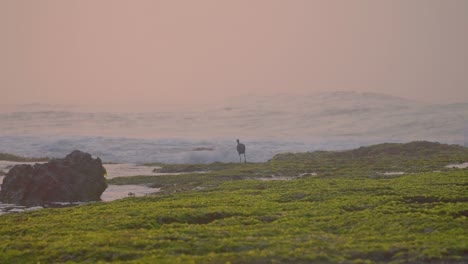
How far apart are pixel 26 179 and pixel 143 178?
37.6ft

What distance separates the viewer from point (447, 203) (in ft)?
76.3

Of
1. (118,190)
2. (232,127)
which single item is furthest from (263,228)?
(232,127)

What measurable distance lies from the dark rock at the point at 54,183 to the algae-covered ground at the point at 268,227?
828cm

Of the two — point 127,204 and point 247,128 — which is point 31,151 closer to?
point 247,128

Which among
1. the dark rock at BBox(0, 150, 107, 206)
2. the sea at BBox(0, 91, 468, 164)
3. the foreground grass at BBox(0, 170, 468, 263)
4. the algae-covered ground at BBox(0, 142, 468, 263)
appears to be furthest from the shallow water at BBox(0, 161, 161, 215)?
the sea at BBox(0, 91, 468, 164)

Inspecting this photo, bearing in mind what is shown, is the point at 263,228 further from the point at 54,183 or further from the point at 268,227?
the point at 54,183

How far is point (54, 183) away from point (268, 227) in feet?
65.7

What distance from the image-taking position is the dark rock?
36.2 metres

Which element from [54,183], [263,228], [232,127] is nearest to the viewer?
[263,228]

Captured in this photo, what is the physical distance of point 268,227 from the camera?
20266 mm

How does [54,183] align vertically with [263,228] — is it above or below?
above

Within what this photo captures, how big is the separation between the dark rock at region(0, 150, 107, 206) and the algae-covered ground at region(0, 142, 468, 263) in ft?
27.2

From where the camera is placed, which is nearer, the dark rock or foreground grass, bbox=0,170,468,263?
foreground grass, bbox=0,170,468,263

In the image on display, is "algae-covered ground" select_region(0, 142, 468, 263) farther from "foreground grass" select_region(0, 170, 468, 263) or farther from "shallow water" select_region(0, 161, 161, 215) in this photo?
"shallow water" select_region(0, 161, 161, 215)
